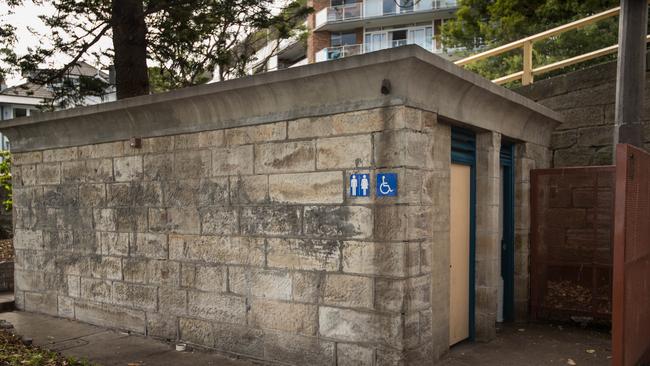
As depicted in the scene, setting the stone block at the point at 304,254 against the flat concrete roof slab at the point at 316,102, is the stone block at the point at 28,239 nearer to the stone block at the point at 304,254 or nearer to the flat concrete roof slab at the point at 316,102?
the flat concrete roof slab at the point at 316,102

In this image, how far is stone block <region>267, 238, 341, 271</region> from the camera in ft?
16.7

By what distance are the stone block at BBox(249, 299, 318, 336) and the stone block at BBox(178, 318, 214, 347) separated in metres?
0.66

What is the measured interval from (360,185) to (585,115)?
192 inches

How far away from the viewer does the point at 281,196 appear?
549 cm

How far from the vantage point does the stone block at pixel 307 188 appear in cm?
509

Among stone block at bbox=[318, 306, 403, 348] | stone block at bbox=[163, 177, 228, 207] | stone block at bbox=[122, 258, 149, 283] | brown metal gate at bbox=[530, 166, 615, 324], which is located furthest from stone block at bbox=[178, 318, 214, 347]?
brown metal gate at bbox=[530, 166, 615, 324]

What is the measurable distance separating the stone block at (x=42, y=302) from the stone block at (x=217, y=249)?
272 cm

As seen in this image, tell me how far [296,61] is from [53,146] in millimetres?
31584

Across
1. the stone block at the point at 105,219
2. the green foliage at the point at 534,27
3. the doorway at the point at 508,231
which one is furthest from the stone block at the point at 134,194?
the green foliage at the point at 534,27

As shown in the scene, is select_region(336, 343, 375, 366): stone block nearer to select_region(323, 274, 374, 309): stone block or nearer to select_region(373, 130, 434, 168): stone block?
select_region(323, 274, 374, 309): stone block

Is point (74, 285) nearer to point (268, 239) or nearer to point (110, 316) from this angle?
point (110, 316)

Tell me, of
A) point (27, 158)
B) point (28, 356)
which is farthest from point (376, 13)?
point (28, 356)

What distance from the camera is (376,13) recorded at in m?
34.6

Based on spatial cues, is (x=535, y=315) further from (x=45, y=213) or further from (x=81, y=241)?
(x=45, y=213)
